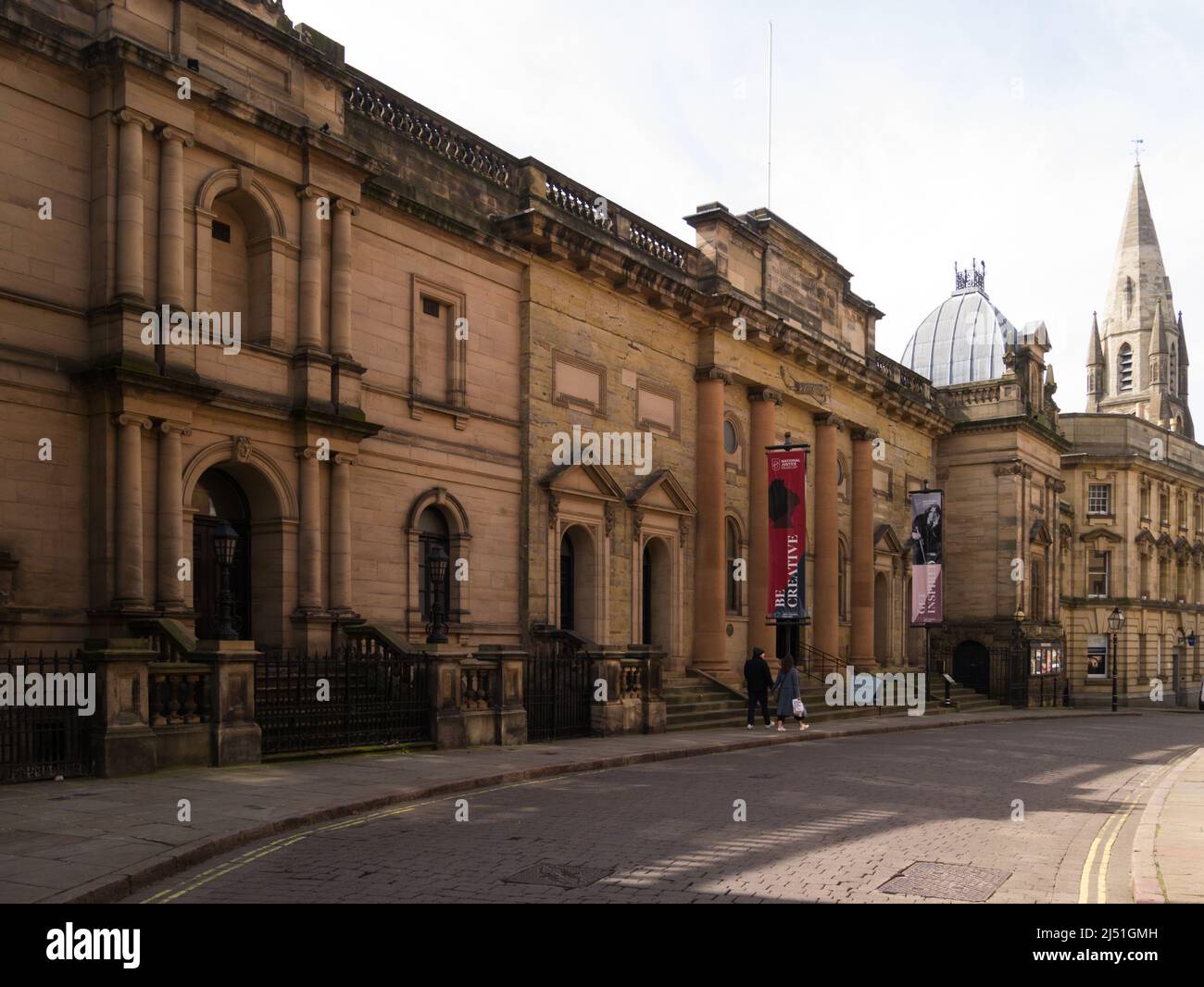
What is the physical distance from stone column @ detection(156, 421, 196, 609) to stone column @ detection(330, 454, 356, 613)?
9.58ft

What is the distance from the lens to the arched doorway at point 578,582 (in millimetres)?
25375

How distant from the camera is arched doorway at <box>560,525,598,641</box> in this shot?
83.3 feet

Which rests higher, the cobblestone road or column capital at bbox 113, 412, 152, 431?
column capital at bbox 113, 412, 152, 431

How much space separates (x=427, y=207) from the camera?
21.7 metres

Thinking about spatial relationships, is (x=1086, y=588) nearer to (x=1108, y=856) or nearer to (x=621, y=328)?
(x=621, y=328)

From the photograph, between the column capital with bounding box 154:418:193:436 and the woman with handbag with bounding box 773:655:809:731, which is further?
the woman with handbag with bounding box 773:655:809:731

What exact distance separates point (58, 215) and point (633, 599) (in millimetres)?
14632

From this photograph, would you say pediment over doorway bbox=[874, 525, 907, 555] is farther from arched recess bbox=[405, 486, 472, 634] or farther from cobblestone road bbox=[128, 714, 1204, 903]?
cobblestone road bbox=[128, 714, 1204, 903]

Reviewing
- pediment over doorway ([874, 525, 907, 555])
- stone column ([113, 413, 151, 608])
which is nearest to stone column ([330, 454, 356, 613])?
stone column ([113, 413, 151, 608])

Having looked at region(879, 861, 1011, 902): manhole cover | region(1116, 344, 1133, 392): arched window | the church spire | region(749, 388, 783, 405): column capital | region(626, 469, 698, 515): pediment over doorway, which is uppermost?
the church spire

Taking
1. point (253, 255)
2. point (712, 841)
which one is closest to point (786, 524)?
point (253, 255)

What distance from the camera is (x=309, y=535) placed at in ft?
61.4

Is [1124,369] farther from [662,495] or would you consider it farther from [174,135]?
[174,135]

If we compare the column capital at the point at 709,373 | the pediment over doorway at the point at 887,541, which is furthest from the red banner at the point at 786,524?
the pediment over doorway at the point at 887,541
